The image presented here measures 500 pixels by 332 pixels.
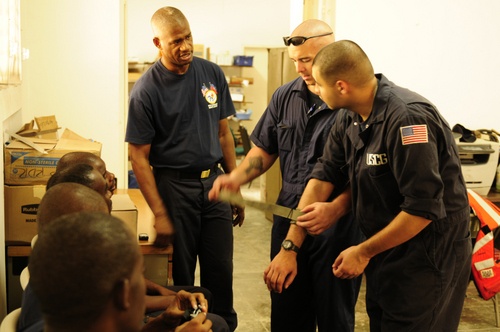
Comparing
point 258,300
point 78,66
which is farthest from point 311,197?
point 78,66

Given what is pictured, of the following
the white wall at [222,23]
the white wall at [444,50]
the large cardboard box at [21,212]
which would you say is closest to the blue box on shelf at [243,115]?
the white wall at [222,23]

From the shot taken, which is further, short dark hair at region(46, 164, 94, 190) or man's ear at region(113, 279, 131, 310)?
short dark hair at region(46, 164, 94, 190)

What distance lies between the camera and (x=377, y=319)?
87.1 inches

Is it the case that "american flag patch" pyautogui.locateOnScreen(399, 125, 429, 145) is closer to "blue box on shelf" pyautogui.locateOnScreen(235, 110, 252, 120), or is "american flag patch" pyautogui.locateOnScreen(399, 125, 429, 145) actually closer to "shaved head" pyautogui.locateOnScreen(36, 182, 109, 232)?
"shaved head" pyautogui.locateOnScreen(36, 182, 109, 232)

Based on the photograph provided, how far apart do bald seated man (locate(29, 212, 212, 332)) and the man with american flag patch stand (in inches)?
39.6

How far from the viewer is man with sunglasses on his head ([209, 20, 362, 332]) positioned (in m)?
2.57

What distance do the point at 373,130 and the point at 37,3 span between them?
149 inches

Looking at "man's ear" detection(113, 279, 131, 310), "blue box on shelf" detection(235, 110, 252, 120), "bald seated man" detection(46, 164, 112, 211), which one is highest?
"bald seated man" detection(46, 164, 112, 211)

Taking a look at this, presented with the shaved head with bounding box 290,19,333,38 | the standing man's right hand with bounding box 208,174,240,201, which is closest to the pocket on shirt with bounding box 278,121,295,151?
the standing man's right hand with bounding box 208,174,240,201

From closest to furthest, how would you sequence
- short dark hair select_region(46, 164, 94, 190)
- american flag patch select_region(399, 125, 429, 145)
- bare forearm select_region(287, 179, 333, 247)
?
1. american flag patch select_region(399, 125, 429, 145)
2. short dark hair select_region(46, 164, 94, 190)
3. bare forearm select_region(287, 179, 333, 247)

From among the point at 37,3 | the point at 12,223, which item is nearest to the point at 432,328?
the point at 12,223

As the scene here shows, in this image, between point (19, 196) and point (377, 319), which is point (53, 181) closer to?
point (19, 196)

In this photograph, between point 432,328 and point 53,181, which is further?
point 53,181

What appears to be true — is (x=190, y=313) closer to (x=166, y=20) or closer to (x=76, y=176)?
(x=76, y=176)
